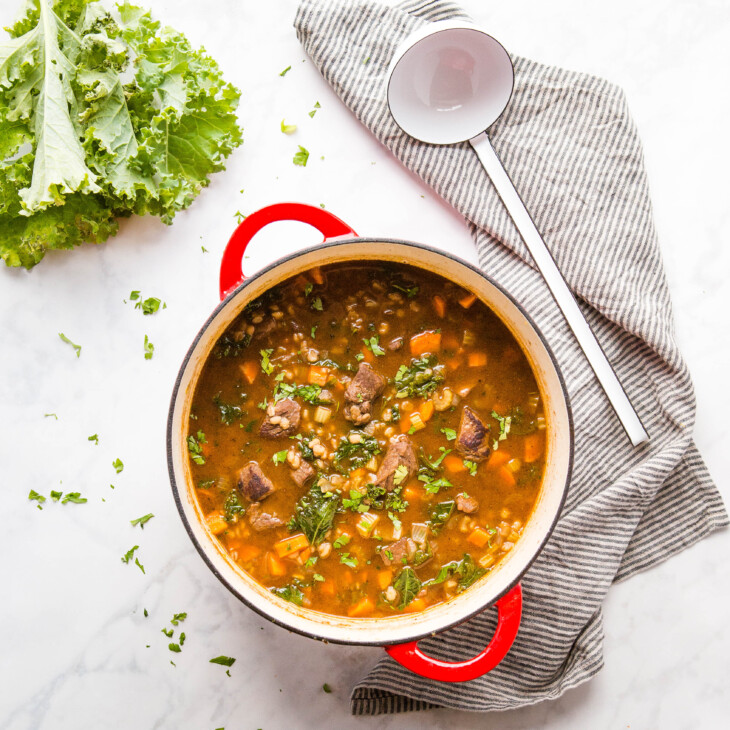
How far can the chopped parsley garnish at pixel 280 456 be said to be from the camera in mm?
2777

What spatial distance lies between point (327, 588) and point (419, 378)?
0.92 m

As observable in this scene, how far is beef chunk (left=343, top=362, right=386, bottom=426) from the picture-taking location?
2.75 metres

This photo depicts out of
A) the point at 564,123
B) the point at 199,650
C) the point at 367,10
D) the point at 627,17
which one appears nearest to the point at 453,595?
the point at 199,650

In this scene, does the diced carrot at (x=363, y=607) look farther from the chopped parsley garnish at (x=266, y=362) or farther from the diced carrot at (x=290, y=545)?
the chopped parsley garnish at (x=266, y=362)

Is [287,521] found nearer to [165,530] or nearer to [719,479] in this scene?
[165,530]

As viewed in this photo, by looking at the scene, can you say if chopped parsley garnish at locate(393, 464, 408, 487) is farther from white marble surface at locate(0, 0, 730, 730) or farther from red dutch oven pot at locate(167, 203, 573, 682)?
white marble surface at locate(0, 0, 730, 730)

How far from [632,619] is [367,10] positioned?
116 inches

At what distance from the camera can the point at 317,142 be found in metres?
3.15

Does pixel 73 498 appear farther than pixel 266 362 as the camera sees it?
Yes

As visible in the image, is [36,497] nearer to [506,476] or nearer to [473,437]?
[473,437]

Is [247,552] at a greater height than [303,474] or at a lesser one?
lesser

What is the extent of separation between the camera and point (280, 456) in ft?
9.11

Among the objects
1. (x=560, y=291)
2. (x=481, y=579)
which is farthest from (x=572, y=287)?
(x=481, y=579)

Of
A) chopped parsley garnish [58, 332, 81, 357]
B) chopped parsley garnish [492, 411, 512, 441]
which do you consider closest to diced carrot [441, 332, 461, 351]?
chopped parsley garnish [492, 411, 512, 441]
